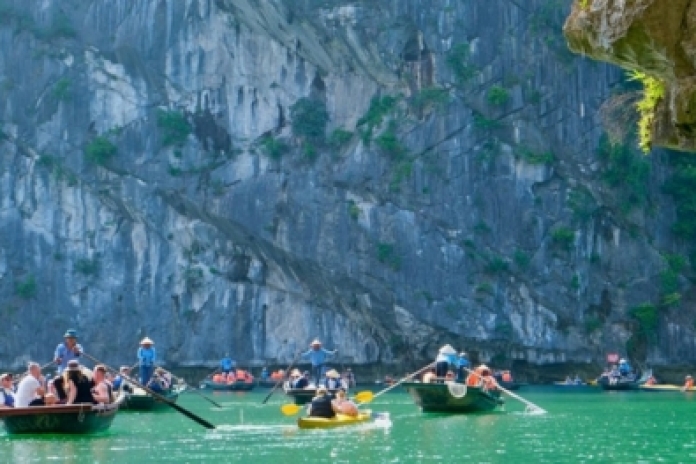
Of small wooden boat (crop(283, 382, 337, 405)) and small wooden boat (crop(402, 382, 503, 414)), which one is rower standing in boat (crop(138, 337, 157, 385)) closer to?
small wooden boat (crop(283, 382, 337, 405))

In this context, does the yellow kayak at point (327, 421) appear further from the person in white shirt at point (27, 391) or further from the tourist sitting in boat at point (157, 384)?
the tourist sitting in boat at point (157, 384)

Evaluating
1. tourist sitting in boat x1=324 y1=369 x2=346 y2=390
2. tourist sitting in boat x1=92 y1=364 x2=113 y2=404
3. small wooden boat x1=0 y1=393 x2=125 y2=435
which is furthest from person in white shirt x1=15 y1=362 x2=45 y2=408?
tourist sitting in boat x1=324 y1=369 x2=346 y2=390

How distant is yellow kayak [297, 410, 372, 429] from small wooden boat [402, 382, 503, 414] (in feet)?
13.7

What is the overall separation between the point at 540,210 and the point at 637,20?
49751 millimetres

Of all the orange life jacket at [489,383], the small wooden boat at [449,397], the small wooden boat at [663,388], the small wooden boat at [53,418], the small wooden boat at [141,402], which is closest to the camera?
the small wooden boat at [53,418]

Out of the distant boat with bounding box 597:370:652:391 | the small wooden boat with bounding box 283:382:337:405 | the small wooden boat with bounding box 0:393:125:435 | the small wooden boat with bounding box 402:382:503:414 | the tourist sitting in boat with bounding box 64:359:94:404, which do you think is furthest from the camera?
the distant boat with bounding box 597:370:652:391

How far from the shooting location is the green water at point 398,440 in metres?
19.8

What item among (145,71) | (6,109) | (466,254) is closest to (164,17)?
(145,71)

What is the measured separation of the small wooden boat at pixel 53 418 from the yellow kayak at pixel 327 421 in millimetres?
4027

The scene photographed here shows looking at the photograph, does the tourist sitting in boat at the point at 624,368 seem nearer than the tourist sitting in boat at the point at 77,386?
No

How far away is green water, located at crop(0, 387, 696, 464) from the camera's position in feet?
64.9

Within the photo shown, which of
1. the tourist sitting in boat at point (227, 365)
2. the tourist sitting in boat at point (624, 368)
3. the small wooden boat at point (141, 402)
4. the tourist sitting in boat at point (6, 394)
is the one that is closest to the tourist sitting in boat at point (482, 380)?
the small wooden boat at point (141, 402)

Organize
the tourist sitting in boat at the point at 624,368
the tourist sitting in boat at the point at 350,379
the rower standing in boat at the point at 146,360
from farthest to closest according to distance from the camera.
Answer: the tourist sitting in boat at the point at 624,368
the tourist sitting in boat at the point at 350,379
the rower standing in boat at the point at 146,360

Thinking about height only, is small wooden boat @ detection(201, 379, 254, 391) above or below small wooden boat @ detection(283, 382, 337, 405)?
above
